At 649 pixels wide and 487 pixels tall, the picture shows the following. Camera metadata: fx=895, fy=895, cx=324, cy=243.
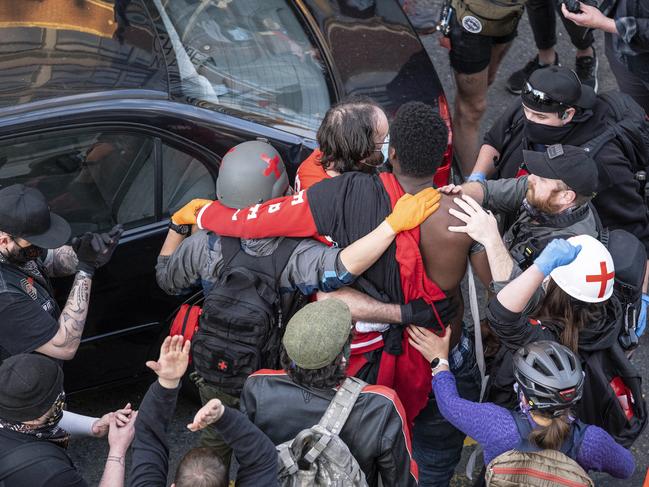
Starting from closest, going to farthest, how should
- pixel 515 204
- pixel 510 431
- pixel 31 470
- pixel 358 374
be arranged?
1. pixel 31 470
2. pixel 510 431
3. pixel 358 374
4. pixel 515 204

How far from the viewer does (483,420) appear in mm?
2957

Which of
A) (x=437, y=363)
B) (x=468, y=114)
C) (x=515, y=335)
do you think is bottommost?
(x=468, y=114)

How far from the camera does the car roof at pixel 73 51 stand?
3.68 m

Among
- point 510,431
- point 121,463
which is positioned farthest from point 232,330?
point 510,431

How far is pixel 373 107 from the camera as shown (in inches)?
135

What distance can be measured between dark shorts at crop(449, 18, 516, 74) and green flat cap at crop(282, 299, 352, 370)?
2.86 m

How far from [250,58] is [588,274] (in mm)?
2095

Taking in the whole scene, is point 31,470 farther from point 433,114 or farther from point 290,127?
point 290,127

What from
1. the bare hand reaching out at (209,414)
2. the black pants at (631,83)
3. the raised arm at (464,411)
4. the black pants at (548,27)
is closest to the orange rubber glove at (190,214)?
the raised arm at (464,411)

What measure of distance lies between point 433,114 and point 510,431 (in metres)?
1.09

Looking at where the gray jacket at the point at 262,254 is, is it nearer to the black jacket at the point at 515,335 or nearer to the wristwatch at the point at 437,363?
the wristwatch at the point at 437,363

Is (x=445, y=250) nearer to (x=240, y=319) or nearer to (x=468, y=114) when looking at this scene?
(x=240, y=319)

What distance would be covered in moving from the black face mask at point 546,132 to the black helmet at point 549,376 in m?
1.34

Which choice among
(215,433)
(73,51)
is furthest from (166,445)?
(73,51)
